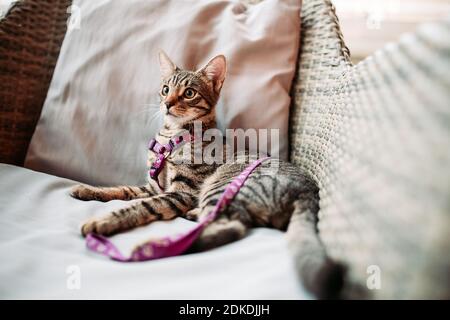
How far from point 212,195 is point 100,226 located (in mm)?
293

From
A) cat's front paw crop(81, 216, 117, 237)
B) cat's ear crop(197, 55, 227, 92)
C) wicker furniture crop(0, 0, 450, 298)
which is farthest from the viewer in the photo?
cat's ear crop(197, 55, 227, 92)

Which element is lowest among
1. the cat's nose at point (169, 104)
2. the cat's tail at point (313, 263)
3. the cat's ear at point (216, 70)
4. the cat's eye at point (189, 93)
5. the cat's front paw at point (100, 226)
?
the cat's front paw at point (100, 226)

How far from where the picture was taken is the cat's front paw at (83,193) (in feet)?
3.20

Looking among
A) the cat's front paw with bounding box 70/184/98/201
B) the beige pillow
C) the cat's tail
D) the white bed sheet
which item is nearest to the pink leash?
the white bed sheet

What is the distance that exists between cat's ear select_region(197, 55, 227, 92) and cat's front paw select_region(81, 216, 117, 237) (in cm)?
60

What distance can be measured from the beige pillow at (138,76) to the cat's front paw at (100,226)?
0.39 meters

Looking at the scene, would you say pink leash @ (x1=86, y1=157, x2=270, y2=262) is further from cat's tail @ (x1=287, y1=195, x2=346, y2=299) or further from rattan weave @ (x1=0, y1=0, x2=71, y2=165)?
rattan weave @ (x1=0, y1=0, x2=71, y2=165)

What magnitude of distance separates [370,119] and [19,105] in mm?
1126

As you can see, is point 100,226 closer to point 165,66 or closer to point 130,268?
point 130,268

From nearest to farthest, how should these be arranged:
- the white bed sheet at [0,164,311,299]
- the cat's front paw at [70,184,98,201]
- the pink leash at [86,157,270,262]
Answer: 1. the white bed sheet at [0,164,311,299]
2. the pink leash at [86,157,270,262]
3. the cat's front paw at [70,184,98,201]

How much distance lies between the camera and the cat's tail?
491 mm

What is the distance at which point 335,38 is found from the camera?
1.06 m

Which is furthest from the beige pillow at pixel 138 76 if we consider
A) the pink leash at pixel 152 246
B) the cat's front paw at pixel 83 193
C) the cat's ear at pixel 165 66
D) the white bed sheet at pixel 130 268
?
the pink leash at pixel 152 246

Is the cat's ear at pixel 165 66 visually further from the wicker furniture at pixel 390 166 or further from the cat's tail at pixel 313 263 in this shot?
the cat's tail at pixel 313 263
